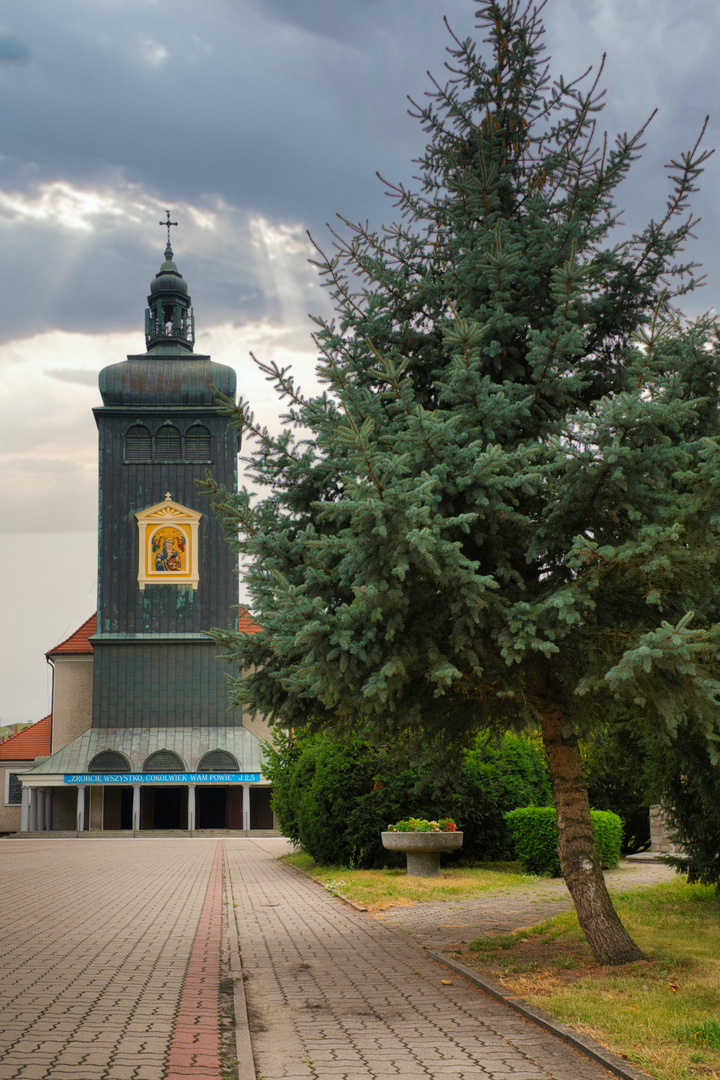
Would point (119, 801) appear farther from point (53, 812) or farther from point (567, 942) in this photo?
point (567, 942)

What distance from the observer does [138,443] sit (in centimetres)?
5009

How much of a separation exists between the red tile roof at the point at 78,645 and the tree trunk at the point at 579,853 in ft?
141

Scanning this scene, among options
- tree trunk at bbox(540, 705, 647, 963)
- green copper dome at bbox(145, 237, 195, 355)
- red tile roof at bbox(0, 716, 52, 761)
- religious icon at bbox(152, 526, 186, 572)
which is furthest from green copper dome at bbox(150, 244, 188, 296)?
tree trunk at bbox(540, 705, 647, 963)

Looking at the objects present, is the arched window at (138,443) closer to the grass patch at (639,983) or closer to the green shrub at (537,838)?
the green shrub at (537,838)

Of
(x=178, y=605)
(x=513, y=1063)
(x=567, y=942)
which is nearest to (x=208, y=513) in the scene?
(x=178, y=605)

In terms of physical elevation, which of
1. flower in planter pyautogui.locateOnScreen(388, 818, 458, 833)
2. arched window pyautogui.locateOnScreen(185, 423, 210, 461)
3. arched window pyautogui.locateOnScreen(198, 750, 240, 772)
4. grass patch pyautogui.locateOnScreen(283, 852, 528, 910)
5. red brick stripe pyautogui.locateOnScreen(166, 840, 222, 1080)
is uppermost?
arched window pyautogui.locateOnScreen(185, 423, 210, 461)

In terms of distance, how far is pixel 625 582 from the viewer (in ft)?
A: 25.6

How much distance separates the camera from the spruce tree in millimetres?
7020

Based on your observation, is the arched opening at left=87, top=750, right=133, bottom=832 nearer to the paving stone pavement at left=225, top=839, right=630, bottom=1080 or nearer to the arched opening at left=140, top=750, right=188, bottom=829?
the arched opening at left=140, top=750, right=188, bottom=829

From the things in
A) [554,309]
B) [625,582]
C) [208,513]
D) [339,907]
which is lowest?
[339,907]

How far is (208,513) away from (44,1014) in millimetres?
42528

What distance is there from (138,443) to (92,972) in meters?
43.1

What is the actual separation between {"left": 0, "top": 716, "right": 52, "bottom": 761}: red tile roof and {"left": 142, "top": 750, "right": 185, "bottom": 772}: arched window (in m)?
8.32

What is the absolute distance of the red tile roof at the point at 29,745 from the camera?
50.8m
